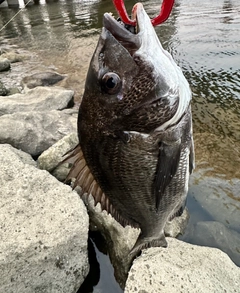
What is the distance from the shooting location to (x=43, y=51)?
11500 millimetres

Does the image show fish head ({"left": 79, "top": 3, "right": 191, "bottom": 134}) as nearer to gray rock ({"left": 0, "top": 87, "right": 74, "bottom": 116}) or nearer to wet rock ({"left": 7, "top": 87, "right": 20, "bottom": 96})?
gray rock ({"left": 0, "top": 87, "right": 74, "bottom": 116})

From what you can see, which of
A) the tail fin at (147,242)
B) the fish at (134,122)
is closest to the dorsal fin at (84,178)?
the fish at (134,122)

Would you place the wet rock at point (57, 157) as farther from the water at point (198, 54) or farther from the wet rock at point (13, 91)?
the wet rock at point (13, 91)

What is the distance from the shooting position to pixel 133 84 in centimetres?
177

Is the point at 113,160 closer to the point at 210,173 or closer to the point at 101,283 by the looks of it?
the point at 101,283

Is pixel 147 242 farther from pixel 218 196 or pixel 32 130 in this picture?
pixel 32 130

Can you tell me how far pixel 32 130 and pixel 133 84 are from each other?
311 cm

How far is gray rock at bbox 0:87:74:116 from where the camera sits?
5918 millimetres

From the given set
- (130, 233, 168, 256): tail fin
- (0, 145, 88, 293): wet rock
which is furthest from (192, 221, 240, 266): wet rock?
(0, 145, 88, 293): wet rock

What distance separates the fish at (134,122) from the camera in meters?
1.68

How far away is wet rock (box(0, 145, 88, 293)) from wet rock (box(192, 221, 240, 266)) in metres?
1.34

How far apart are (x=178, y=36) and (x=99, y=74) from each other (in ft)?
31.8

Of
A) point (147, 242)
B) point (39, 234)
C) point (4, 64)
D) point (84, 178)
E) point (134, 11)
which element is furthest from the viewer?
point (4, 64)

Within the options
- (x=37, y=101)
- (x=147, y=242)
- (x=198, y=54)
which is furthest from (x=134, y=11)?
(x=198, y=54)
